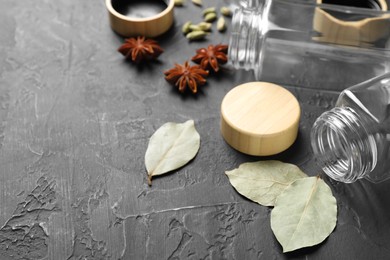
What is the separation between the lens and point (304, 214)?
121 centimetres

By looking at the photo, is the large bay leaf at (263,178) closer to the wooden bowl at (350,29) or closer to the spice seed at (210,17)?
the wooden bowl at (350,29)

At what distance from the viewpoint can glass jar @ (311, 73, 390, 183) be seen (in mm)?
1235

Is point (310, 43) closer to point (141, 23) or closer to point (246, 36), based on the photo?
point (246, 36)

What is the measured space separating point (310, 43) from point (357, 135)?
26 centimetres

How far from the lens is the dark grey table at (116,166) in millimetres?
1196

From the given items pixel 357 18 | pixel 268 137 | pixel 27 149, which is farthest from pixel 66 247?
pixel 357 18

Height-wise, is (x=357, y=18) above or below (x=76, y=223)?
above

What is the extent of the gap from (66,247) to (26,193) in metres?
0.14

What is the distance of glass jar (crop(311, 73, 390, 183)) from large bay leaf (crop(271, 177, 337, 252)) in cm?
6

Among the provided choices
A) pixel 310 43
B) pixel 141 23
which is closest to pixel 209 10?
pixel 141 23

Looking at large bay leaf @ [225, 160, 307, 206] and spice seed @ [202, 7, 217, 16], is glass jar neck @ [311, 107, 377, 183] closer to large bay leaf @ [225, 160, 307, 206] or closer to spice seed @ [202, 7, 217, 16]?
large bay leaf @ [225, 160, 307, 206]

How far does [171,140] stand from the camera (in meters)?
1.33

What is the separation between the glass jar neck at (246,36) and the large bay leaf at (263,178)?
0.82 feet

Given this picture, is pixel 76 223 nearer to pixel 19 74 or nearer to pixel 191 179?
pixel 191 179
